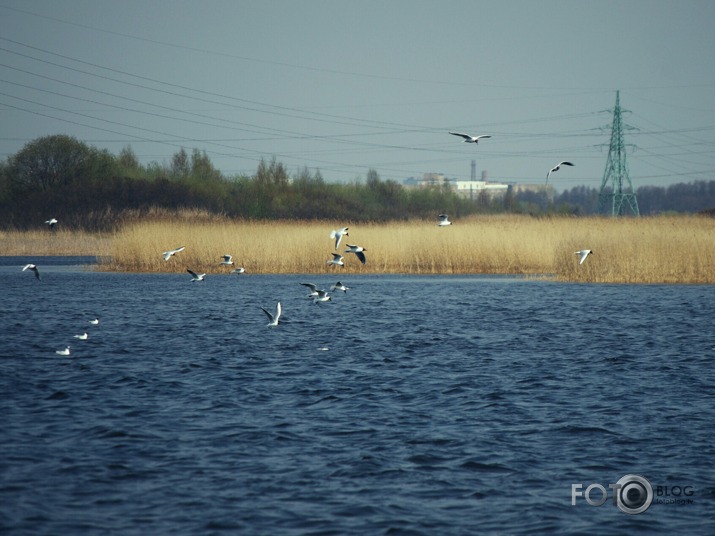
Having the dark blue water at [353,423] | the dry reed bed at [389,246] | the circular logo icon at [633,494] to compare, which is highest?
the dry reed bed at [389,246]

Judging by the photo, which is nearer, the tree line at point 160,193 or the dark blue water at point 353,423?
the dark blue water at point 353,423

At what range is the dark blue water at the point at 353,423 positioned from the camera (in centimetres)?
866

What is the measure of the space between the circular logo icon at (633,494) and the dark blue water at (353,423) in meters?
0.14

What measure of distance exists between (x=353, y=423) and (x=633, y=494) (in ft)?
13.0

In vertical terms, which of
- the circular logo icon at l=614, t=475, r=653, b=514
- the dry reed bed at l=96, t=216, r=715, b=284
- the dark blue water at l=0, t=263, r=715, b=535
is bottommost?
the circular logo icon at l=614, t=475, r=653, b=514

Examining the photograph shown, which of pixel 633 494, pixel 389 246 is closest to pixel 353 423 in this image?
pixel 633 494

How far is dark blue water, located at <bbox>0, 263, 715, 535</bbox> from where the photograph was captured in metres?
8.66

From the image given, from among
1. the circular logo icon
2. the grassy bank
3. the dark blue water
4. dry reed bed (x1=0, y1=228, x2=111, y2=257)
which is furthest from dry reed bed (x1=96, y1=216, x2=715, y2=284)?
the circular logo icon

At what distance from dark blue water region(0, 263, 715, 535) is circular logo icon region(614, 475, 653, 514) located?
139mm

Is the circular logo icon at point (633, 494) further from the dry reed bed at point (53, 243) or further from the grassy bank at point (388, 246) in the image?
the dry reed bed at point (53, 243)

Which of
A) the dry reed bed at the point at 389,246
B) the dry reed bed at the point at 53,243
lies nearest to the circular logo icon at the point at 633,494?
the dry reed bed at the point at 389,246

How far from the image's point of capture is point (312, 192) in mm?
75750

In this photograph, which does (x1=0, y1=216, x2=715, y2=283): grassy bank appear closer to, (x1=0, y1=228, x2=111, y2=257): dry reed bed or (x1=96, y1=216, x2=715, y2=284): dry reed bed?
(x1=96, y1=216, x2=715, y2=284): dry reed bed

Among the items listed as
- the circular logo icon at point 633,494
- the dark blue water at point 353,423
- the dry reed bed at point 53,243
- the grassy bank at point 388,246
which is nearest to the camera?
the dark blue water at point 353,423
